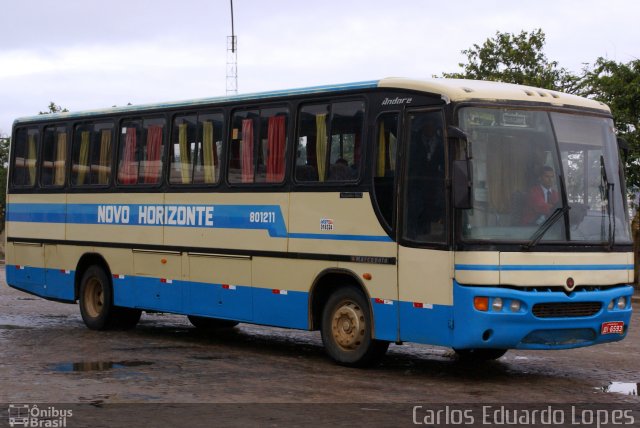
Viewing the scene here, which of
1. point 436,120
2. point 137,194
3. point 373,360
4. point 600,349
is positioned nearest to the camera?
point 436,120

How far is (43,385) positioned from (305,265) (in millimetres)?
3690

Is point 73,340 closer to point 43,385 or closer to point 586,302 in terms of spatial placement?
point 43,385

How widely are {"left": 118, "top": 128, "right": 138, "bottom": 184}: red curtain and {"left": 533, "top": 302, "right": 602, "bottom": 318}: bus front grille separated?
7.46 m

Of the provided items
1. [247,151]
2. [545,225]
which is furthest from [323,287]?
[545,225]

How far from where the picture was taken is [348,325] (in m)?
13.2

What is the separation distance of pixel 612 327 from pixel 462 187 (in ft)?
8.07

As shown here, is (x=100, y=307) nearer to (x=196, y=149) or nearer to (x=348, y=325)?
(x=196, y=149)

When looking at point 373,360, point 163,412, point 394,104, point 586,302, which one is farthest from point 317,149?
point 163,412

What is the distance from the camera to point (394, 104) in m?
12.7

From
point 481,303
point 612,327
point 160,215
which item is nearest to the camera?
point 481,303

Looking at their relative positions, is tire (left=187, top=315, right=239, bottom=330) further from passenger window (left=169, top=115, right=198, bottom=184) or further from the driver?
the driver

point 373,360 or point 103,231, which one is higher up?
point 103,231

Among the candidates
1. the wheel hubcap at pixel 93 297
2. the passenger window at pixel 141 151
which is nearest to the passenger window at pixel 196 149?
the passenger window at pixel 141 151

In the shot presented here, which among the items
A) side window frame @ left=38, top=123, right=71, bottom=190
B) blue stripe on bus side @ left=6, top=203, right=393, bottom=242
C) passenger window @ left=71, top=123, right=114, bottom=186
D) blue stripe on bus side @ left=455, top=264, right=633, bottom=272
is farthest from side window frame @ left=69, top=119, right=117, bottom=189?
blue stripe on bus side @ left=455, top=264, right=633, bottom=272
